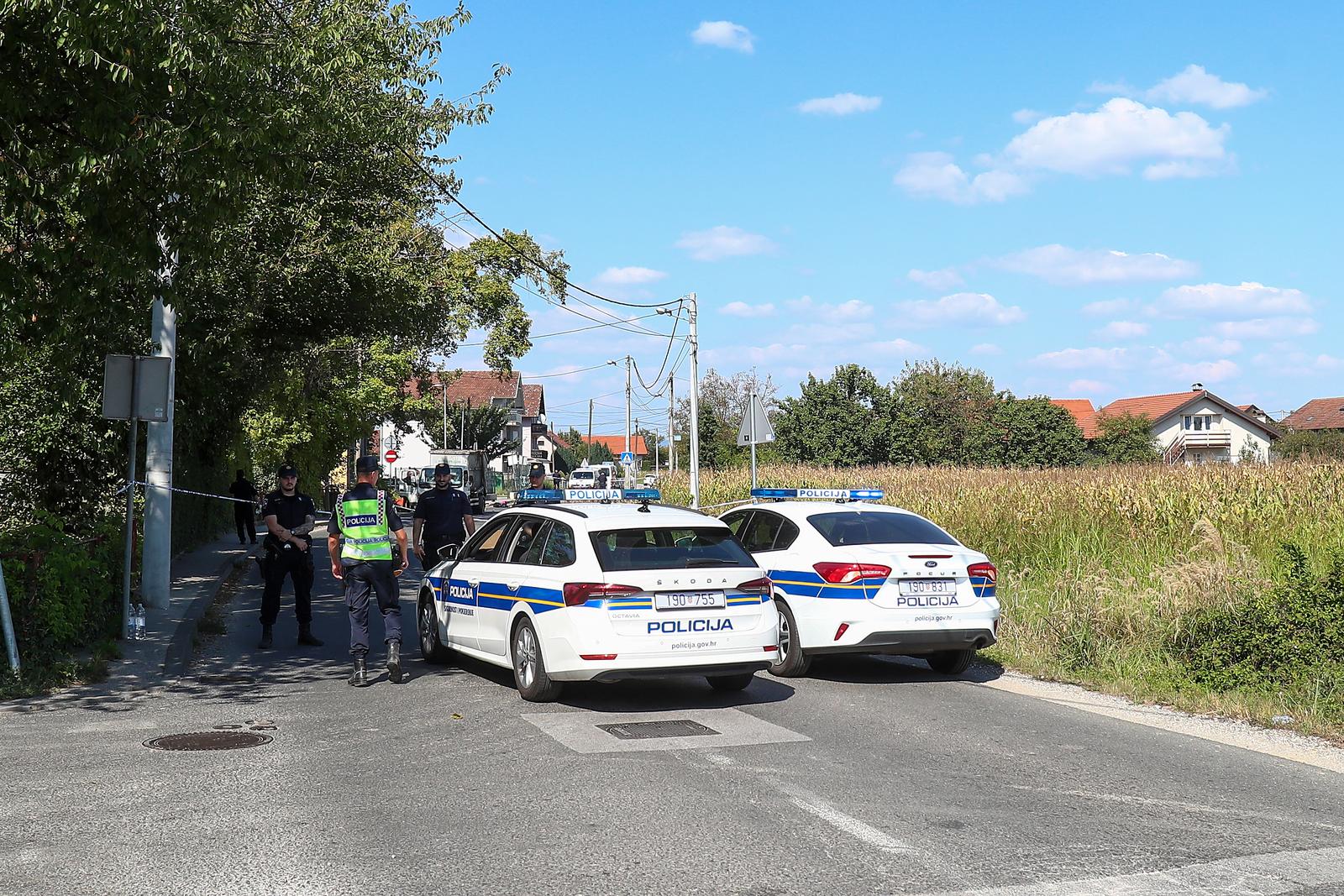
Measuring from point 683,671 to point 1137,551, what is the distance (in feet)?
30.3

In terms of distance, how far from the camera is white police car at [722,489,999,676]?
34.6ft

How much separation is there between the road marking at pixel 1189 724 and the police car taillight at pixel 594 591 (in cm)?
353

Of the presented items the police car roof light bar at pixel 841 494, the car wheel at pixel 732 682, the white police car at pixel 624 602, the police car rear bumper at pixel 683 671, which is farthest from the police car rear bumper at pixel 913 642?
the police car roof light bar at pixel 841 494

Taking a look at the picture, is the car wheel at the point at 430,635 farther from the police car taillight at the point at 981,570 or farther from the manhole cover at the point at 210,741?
the police car taillight at the point at 981,570

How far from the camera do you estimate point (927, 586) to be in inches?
420

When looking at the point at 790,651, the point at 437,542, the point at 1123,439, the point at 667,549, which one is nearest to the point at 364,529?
the point at 667,549

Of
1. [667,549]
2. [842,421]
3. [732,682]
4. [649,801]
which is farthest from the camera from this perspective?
[842,421]

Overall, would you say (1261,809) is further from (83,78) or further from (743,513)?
(83,78)

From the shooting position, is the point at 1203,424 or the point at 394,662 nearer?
the point at 394,662

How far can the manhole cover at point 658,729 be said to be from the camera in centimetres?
830

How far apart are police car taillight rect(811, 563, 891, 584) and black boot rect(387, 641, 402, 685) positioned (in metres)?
3.62

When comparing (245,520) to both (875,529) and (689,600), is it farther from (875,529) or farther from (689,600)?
(689,600)

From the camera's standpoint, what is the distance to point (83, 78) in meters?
10.0

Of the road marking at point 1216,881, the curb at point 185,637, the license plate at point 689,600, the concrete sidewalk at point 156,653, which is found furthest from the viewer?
the curb at point 185,637
